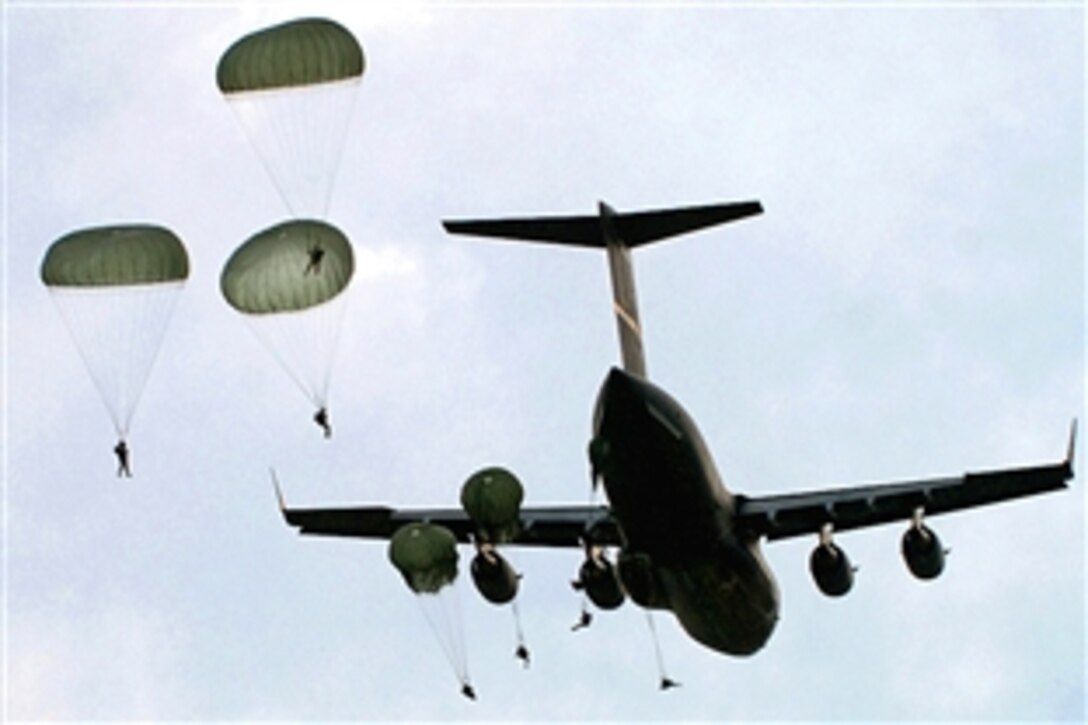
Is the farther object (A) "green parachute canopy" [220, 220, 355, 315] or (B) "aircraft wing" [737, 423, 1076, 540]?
(B) "aircraft wing" [737, 423, 1076, 540]

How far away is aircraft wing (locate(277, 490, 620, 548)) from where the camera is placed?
63969 millimetres

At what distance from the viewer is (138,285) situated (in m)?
53.6

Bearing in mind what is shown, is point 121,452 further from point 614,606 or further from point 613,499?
point 614,606

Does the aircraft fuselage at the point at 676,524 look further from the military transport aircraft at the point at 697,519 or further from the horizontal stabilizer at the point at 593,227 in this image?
the horizontal stabilizer at the point at 593,227

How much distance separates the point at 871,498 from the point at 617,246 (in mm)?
9218

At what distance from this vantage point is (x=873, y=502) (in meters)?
60.2

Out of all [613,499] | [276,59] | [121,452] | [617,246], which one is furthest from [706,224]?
[121,452]

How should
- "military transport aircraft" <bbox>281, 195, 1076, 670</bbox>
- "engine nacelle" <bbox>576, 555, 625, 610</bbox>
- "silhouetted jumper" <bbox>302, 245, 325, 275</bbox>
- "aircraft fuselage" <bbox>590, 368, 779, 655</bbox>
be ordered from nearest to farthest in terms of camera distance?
1. "silhouetted jumper" <bbox>302, 245, 325, 275</bbox>
2. "aircraft fuselage" <bbox>590, 368, 779, 655</bbox>
3. "military transport aircraft" <bbox>281, 195, 1076, 670</bbox>
4. "engine nacelle" <bbox>576, 555, 625, 610</bbox>

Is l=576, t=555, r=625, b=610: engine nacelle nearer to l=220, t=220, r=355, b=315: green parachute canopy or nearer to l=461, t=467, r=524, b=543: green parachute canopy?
l=461, t=467, r=524, b=543: green parachute canopy

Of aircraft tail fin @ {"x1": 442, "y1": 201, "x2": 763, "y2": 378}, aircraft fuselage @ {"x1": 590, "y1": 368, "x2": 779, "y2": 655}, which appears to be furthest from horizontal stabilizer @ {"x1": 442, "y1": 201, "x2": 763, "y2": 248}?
aircraft fuselage @ {"x1": 590, "y1": 368, "x2": 779, "y2": 655}

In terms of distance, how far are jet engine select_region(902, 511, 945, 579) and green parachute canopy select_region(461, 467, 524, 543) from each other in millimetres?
11047

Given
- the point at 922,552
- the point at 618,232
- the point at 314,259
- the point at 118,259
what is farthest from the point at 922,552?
the point at 118,259

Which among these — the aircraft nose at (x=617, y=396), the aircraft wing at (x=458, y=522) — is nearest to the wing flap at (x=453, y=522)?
the aircraft wing at (x=458, y=522)

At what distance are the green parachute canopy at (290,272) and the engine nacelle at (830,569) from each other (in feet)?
50.9
